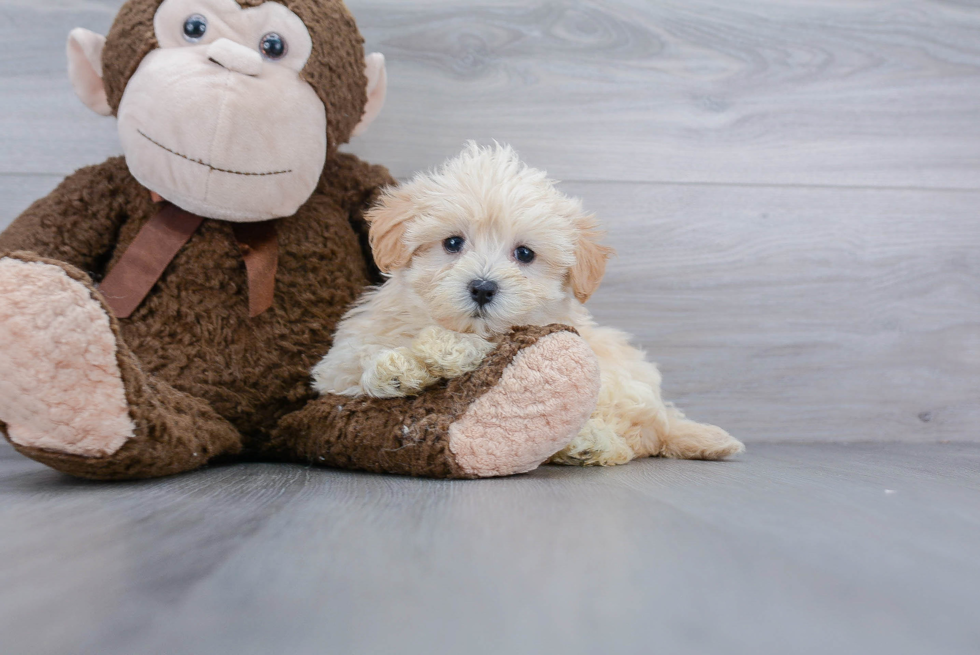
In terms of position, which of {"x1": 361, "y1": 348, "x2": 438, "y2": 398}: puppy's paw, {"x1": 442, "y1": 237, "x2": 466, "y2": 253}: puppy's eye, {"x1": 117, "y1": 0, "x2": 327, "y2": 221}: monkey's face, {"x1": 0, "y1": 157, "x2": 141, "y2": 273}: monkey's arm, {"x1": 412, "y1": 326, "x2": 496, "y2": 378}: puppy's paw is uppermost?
{"x1": 117, "y1": 0, "x2": 327, "y2": 221}: monkey's face

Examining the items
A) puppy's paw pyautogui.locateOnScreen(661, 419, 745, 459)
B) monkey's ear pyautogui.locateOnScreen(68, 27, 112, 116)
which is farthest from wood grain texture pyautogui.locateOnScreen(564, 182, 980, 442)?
monkey's ear pyautogui.locateOnScreen(68, 27, 112, 116)

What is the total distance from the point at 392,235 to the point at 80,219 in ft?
1.42

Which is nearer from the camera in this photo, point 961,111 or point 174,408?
point 174,408

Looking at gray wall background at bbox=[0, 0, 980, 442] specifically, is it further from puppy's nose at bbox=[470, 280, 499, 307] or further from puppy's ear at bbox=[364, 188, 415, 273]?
puppy's nose at bbox=[470, 280, 499, 307]

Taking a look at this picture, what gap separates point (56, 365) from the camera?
65cm

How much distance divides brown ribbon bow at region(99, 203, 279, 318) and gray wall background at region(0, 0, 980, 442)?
38cm

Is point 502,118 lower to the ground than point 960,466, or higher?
higher

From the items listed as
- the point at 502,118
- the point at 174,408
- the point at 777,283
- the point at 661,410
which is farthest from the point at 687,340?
the point at 174,408

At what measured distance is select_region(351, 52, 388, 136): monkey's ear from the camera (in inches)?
39.7

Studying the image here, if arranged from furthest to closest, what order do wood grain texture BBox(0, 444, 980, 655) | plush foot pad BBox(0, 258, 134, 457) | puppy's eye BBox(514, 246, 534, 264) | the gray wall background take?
the gray wall background → puppy's eye BBox(514, 246, 534, 264) → plush foot pad BBox(0, 258, 134, 457) → wood grain texture BBox(0, 444, 980, 655)

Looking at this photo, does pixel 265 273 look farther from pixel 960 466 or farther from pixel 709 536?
pixel 960 466

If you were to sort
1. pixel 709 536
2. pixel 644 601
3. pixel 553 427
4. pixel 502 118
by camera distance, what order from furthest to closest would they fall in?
pixel 502 118 < pixel 553 427 < pixel 709 536 < pixel 644 601

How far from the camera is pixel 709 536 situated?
1.80 ft

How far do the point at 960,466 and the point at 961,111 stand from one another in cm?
74
